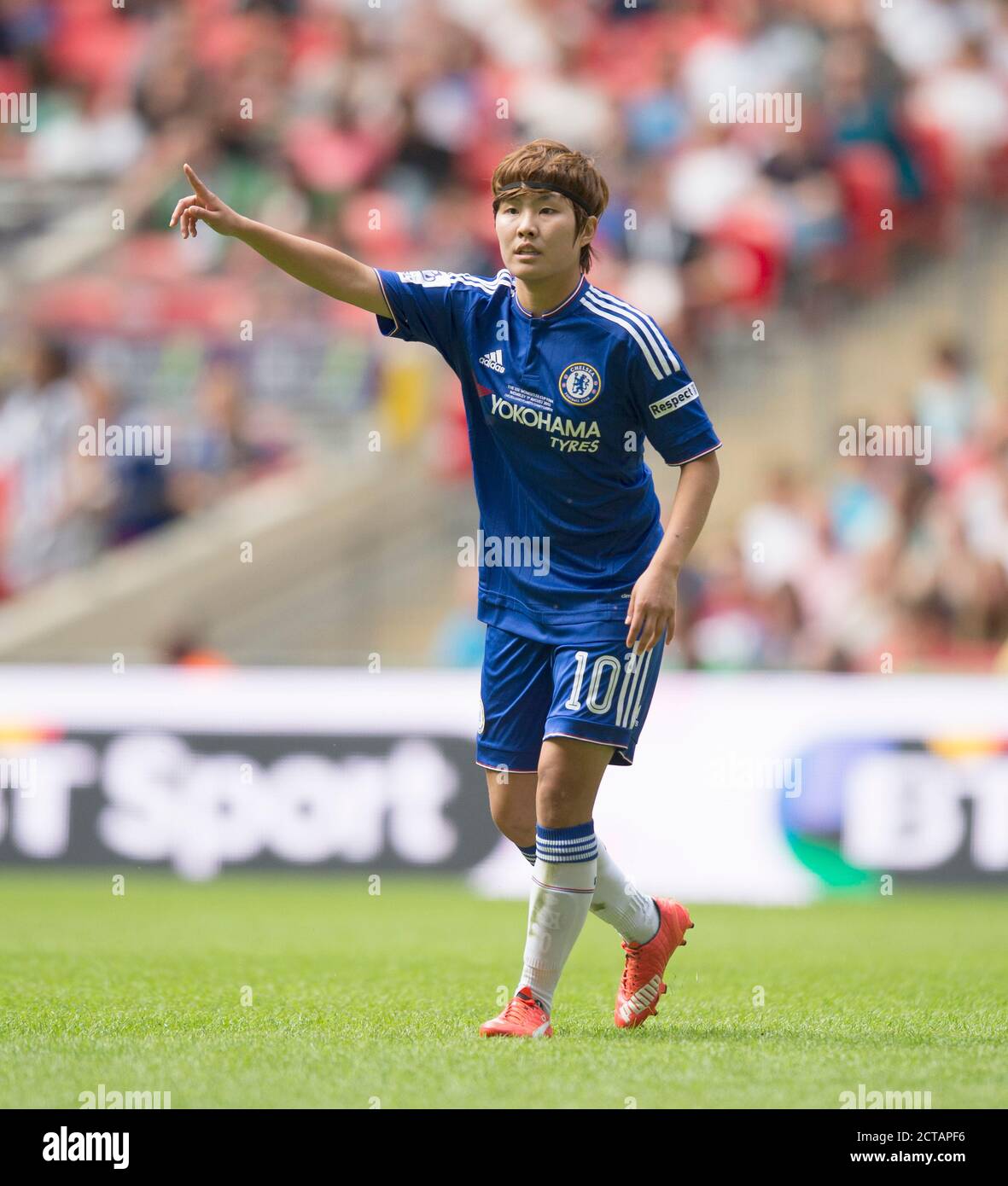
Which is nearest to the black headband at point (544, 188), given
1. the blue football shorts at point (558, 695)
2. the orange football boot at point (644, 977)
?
the blue football shorts at point (558, 695)

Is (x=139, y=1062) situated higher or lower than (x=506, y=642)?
lower

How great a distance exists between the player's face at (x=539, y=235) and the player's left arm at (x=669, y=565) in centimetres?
71

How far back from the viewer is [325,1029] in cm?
559

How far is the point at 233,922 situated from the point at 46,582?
17.1ft

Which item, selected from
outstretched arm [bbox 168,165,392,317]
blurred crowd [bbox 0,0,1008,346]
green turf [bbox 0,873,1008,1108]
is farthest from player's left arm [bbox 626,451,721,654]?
blurred crowd [bbox 0,0,1008,346]

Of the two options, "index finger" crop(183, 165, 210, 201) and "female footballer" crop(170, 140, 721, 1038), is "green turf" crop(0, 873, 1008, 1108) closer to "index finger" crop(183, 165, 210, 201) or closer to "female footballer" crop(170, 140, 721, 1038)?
"female footballer" crop(170, 140, 721, 1038)

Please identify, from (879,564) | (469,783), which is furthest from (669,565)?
(879,564)

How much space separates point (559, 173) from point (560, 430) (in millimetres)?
731

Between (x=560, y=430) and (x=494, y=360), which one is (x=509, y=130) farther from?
(x=560, y=430)

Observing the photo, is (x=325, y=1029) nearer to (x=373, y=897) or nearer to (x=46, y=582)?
(x=373, y=897)

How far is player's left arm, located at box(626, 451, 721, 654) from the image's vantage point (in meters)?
5.36

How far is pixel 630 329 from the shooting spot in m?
5.51

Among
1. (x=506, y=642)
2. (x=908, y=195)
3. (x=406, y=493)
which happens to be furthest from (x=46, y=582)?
(x=506, y=642)

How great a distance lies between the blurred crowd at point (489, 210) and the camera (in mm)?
12898
